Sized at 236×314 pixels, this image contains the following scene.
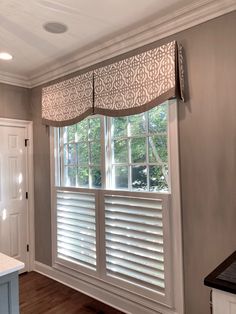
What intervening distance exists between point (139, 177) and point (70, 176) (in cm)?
111

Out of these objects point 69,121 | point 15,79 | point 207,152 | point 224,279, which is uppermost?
point 15,79

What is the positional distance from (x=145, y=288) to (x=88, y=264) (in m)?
0.81

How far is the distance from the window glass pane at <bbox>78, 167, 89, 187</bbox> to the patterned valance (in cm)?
59

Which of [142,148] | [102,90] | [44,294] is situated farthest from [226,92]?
[44,294]

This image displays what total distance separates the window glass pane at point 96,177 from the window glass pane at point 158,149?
2.37ft

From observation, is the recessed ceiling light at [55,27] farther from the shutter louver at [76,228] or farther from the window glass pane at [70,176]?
the shutter louver at [76,228]

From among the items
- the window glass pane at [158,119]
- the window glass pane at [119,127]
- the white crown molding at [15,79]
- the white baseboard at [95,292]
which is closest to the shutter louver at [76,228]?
the white baseboard at [95,292]

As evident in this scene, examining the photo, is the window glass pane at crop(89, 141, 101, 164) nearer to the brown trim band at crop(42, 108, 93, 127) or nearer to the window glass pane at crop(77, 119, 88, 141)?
the window glass pane at crop(77, 119, 88, 141)

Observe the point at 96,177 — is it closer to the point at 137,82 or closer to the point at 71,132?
the point at 71,132

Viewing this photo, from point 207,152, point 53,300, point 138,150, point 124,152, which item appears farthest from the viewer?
point 53,300

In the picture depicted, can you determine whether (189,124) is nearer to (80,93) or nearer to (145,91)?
(145,91)

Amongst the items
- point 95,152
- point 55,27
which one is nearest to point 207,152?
point 95,152

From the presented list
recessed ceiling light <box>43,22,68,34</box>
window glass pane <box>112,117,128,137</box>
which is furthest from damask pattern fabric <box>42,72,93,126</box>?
recessed ceiling light <box>43,22,68,34</box>

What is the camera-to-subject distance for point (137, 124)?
8.85 ft
